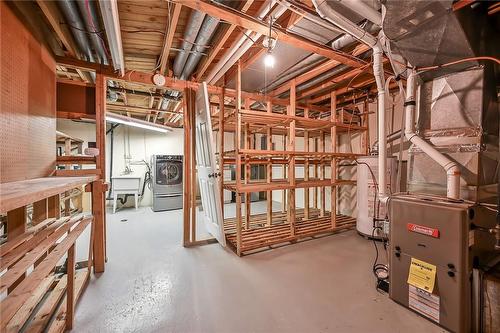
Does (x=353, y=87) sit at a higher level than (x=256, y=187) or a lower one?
higher

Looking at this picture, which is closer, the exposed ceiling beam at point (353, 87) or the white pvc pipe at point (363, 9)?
the white pvc pipe at point (363, 9)

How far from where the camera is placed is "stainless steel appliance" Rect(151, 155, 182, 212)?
540 cm

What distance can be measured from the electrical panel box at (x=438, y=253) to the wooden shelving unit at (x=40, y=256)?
7.74 ft

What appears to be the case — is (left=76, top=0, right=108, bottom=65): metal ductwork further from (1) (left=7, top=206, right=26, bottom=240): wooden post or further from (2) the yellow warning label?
(2) the yellow warning label

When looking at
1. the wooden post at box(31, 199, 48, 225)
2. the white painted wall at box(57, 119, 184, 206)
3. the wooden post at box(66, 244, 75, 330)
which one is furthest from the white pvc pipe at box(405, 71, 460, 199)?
the white painted wall at box(57, 119, 184, 206)

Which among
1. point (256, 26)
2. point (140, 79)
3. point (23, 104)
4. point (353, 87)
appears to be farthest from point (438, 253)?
point (140, 79)

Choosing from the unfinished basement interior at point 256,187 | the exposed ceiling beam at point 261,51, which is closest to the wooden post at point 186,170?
the unfinished basement interior at point 256,187

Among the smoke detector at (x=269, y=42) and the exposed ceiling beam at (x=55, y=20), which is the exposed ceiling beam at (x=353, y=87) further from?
the exposed ceiling beam at (x=55, y=20)

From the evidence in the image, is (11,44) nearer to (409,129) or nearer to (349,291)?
(409,129)

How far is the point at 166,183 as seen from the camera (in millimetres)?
5562

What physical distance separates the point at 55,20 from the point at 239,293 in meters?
2.74

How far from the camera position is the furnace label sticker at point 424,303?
5.25 ft

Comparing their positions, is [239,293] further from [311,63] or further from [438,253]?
[311,63]

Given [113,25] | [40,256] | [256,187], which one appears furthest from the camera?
[256,187]
